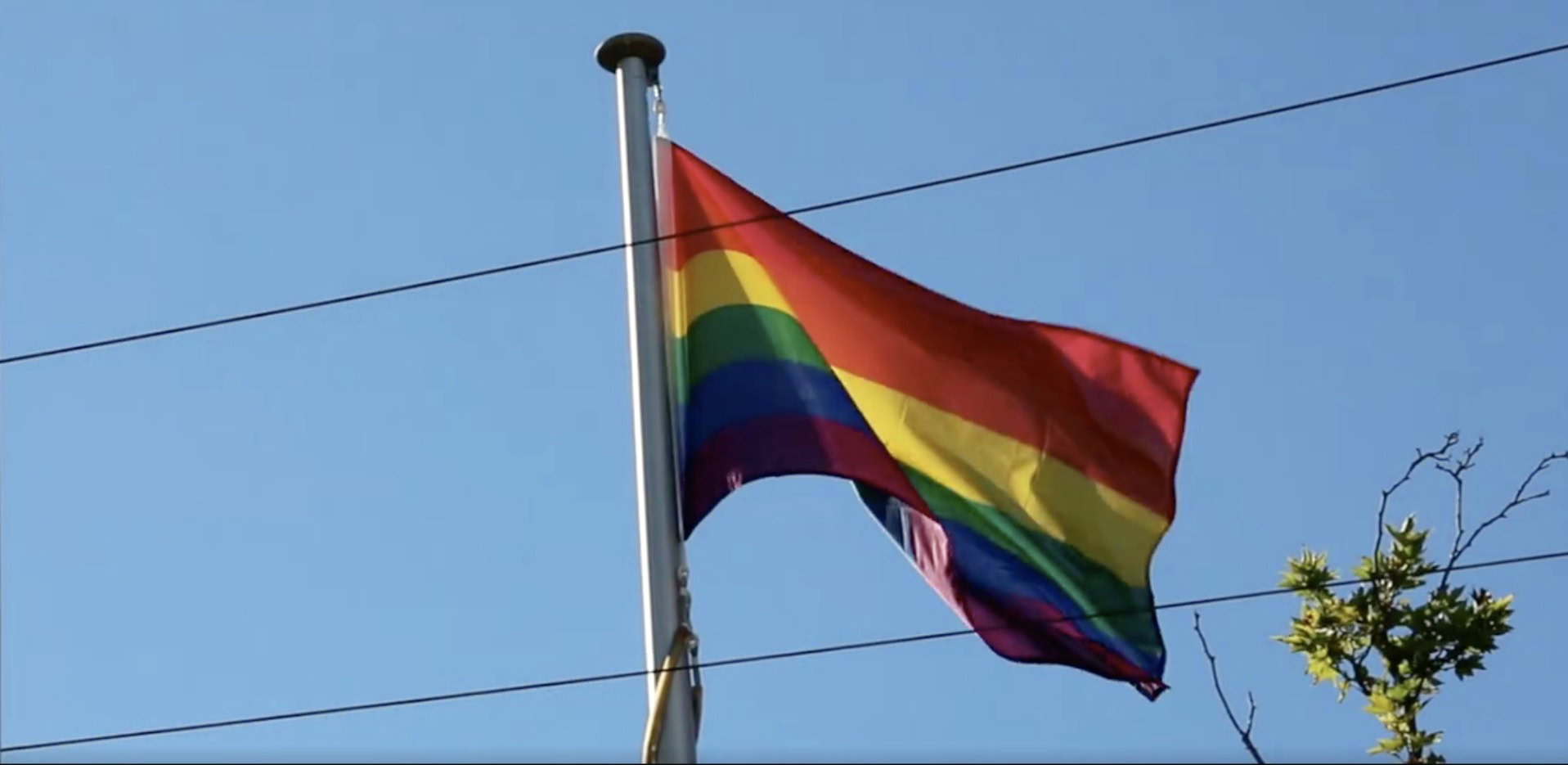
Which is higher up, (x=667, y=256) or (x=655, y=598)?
(x=667, y=256)

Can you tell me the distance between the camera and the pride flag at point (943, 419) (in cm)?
1087

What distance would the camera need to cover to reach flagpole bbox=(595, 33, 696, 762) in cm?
972

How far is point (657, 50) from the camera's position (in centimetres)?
1134

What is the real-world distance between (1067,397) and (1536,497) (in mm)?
1786

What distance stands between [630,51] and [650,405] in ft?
5.19

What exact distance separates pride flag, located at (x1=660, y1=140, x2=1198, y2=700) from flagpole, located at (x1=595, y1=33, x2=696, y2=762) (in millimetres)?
264

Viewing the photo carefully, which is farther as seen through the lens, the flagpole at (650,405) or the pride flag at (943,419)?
the pride flag at (943,419)

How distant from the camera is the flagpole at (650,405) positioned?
972 centimetres

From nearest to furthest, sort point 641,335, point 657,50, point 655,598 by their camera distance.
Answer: point 655,598, point 641,335, point 657,50

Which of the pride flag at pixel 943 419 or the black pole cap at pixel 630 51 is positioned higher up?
the black pole cap at pixel 630 51

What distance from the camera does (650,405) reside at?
1042cm

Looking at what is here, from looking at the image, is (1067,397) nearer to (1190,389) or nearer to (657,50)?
(1190,389)

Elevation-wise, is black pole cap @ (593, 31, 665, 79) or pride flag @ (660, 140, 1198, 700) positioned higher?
black pole cap @ (593, 31, 665, 79)

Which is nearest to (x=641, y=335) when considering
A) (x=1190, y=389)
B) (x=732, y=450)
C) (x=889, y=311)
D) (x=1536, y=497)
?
(x=732, y=450)
